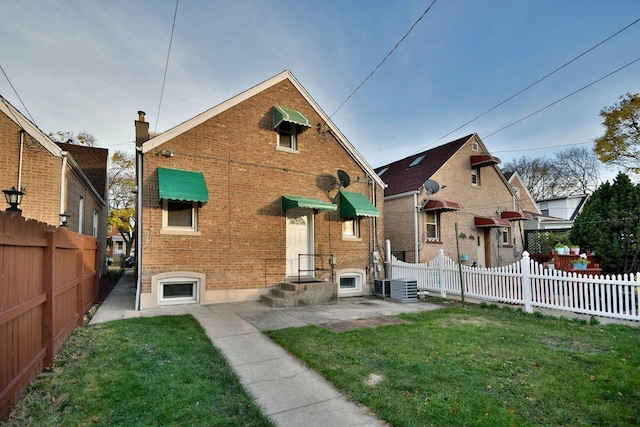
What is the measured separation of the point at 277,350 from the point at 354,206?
6732 mm

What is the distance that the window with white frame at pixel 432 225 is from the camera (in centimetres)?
1655

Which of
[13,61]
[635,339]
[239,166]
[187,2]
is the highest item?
[187,2]

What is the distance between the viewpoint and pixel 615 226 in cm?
1193

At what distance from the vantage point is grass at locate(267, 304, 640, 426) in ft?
11.4

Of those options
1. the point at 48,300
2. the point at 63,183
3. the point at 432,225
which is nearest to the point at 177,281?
the point at 63,183

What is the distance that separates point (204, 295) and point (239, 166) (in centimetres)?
400

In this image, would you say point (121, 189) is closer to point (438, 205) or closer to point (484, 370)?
point (438, 205)

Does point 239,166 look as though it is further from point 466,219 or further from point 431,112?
point 466,219

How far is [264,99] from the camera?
11117 mm

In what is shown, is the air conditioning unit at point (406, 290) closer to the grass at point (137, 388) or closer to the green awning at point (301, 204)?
the green awning at point (301, 204)

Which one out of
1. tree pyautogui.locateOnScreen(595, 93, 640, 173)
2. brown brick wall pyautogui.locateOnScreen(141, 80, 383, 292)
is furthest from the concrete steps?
tree pyautogui.locateOnScreen(595, 93, 640, 173)

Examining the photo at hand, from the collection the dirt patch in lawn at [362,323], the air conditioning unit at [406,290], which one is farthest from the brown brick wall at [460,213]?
the dirt patch in lawn at [362,323]

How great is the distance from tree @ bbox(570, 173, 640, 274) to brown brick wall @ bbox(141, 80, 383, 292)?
8931 mm

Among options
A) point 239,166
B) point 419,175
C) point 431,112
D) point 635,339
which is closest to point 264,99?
point 239,166
